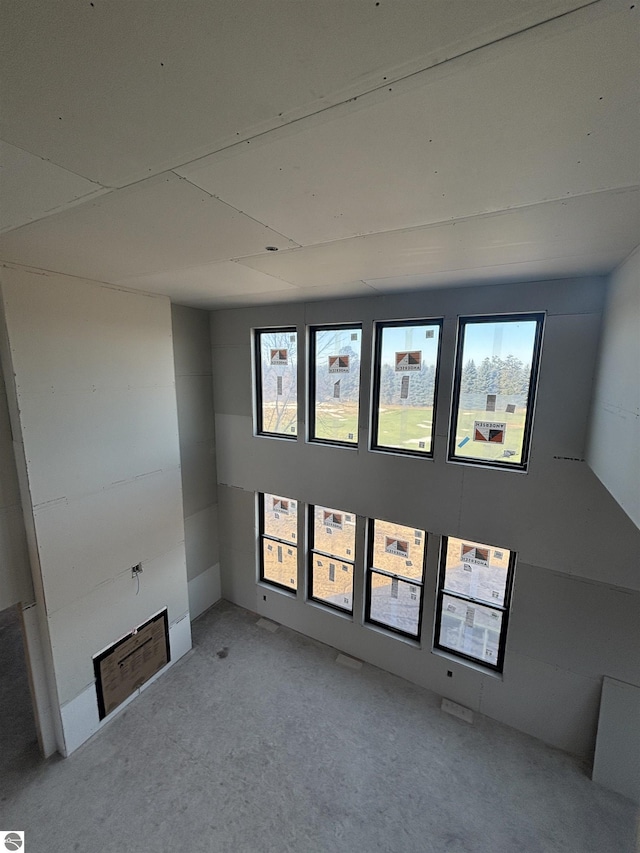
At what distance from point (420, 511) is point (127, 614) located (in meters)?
3.13

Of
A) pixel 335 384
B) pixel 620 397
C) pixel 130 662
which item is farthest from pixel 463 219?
pixel 130 662

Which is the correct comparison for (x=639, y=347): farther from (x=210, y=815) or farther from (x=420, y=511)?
(x=210, y=815)

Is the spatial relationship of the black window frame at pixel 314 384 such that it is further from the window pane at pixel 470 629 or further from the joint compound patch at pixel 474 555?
the window pane at pixel 470 629

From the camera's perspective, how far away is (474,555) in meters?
3.49

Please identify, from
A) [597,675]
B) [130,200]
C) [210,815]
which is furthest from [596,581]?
[130,200]

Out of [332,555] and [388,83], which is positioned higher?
[388,83]

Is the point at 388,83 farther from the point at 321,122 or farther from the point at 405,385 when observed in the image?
the point at 405,385

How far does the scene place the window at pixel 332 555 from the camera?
4188 mm

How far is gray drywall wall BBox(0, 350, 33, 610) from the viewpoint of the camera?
2740 mm

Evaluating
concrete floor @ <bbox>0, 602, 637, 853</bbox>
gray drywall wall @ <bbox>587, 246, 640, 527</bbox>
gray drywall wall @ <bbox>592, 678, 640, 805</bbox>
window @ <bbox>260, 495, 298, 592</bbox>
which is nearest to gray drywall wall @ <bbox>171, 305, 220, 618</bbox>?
window @ <bbox>260, 495, 298, 592</bbox>

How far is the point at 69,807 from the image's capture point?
2.71m

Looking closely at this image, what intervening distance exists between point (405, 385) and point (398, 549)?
5.93 ft

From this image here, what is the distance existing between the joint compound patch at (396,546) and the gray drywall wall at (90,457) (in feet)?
7.94

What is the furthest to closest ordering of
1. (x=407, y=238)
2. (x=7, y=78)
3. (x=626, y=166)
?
(x=407, y=238) < (x=626, y=166) < (x=7, y=78)
